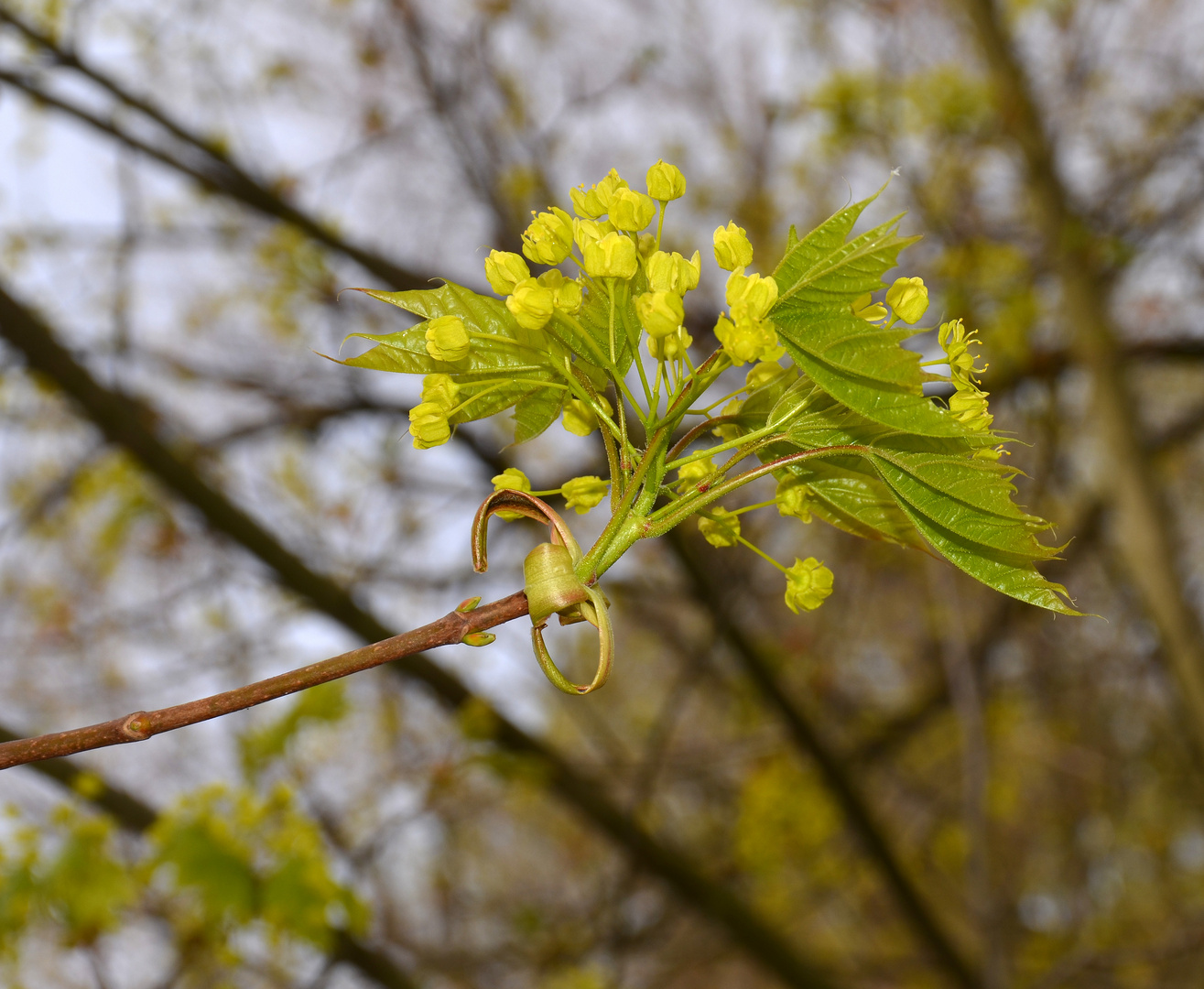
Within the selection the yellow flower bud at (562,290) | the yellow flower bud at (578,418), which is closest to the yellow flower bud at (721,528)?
the yellow flower bud at (578,418)

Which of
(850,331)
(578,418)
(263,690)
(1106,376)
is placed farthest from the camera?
(1106,376)

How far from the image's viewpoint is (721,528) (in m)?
0.99

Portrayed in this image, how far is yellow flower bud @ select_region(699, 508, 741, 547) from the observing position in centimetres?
98

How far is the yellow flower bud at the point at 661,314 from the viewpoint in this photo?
840 mm

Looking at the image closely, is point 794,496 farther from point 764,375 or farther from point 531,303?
point 531,303

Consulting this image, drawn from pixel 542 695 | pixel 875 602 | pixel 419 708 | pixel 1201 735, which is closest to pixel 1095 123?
pixel 1201 735

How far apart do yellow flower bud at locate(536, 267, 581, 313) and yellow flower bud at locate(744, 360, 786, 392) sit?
8.2 inches

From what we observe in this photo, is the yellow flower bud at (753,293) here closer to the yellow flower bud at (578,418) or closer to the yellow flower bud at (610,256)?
the yellow flower bud at (610,256)

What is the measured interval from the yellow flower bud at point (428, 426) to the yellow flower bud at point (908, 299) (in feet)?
1.55

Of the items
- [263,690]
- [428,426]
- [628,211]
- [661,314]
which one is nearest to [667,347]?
[661,314]

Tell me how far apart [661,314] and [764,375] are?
0.18 meters

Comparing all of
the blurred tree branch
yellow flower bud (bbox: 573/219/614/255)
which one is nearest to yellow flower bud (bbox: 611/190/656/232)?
yellow flower bud (bbox: 573/219/614/255)

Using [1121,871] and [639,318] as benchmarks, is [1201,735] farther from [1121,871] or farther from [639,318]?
[1121,871]

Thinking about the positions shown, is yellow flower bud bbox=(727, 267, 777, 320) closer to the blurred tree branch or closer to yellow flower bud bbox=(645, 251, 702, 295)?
yellow flower bud bbox=(645, 251, 702, 295)
